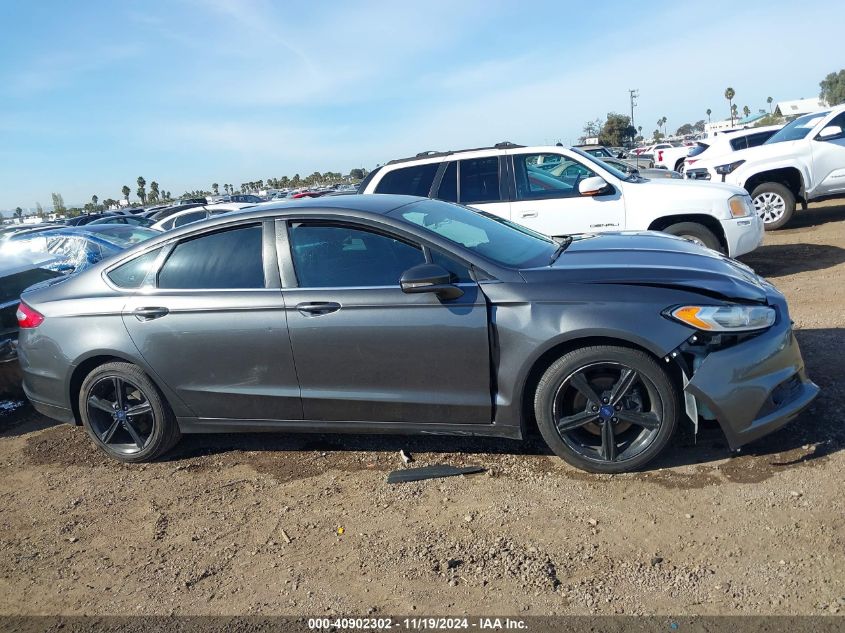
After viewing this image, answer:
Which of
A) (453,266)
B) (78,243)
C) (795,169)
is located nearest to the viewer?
(453,266)

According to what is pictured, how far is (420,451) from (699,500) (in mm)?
1684

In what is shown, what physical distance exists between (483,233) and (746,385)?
5.95 ft

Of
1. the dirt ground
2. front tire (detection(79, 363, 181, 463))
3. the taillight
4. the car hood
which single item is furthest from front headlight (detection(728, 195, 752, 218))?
the taillight

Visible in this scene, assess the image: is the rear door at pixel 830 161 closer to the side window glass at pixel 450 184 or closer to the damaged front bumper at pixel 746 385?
the side window glass at pixel 450 184

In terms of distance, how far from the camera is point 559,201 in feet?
25.4

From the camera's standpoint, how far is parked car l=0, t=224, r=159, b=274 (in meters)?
8.15

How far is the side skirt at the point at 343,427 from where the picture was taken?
378cm

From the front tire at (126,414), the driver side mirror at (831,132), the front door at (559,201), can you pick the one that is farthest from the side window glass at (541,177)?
the driver side mirror at (831,132)

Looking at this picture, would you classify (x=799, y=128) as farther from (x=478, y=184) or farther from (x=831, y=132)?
(x=478, y=184)

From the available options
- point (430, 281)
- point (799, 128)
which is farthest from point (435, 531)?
point (799, 128)

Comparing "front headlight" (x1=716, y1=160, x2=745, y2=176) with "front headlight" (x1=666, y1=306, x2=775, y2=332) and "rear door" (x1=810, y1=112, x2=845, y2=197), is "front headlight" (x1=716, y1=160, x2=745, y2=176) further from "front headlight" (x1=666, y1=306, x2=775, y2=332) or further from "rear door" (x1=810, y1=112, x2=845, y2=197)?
"front headlight" (x1=666, y1=306, x2=775, y2=332)

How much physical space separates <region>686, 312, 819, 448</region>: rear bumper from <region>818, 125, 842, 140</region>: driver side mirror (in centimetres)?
918

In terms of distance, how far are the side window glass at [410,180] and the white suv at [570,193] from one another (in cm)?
1

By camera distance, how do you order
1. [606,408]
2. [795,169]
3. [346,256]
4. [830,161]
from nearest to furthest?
[606,408], [346,256], [830,161], [795,169]
